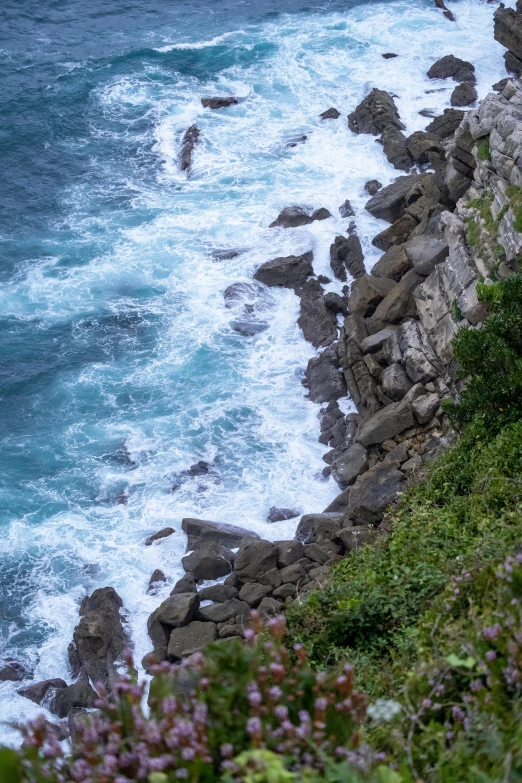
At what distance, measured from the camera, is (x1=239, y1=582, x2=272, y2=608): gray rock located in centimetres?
2089

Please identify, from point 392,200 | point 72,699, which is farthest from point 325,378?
point 72,699

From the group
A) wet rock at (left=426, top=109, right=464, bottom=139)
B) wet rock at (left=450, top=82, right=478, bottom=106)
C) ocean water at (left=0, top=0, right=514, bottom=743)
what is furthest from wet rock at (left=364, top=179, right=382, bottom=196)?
wet rock at (left=450, top=82, right=478, bottom=106)

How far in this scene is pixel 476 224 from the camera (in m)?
25.2

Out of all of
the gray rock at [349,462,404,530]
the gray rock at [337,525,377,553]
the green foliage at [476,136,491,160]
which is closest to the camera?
the gray rock at [337,525,377,553]

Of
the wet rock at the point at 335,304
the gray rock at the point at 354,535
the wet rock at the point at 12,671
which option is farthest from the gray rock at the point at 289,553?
the wet rock at the point at 335,304

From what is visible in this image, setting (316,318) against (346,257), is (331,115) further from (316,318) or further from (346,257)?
(316,318)

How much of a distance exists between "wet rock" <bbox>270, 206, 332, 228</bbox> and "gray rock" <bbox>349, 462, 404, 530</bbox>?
16.3 m

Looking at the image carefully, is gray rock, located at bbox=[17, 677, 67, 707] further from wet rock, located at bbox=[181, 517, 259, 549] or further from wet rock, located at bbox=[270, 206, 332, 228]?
wet rock, located at bbox=[270, 206, 332, 228]

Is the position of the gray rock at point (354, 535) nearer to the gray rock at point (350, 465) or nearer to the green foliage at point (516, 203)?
the gray rock at point (350, 465)

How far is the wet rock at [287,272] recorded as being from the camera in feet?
109

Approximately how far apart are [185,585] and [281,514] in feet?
12.7

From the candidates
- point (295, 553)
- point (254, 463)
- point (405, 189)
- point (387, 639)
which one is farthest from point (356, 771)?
point (405, 189)

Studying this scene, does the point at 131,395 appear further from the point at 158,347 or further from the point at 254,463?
the point at 254,463

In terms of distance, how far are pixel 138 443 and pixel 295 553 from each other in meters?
8.12
